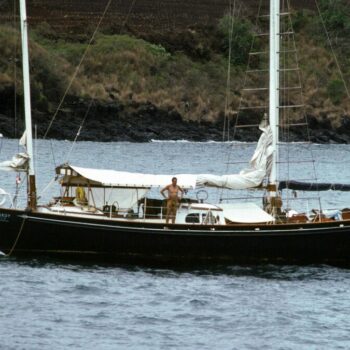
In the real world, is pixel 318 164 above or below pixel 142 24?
below

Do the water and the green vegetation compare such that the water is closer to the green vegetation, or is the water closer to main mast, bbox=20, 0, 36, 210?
main mast, bbox=20, 0, 36, 210

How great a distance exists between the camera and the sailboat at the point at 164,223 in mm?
44344

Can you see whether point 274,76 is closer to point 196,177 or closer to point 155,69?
point 196,177

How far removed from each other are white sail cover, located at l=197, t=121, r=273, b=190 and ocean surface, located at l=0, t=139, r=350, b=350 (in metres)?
2.73

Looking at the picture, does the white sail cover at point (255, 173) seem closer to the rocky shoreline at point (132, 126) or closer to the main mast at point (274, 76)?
the main mast at point (274, 76)

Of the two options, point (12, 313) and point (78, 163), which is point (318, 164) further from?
point (12, 313)

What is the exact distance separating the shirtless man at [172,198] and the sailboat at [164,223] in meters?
0.31

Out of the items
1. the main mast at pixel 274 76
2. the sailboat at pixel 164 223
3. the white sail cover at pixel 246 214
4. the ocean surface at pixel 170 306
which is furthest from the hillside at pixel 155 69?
the ocean surface at pixel 170 306

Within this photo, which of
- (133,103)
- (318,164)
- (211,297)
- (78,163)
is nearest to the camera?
(211,297)

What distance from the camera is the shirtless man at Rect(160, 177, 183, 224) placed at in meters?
44.0

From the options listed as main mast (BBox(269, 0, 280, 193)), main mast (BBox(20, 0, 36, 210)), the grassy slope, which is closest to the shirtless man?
main mast (BBox(269, 0, 280, 193))

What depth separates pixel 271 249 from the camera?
44719 mm

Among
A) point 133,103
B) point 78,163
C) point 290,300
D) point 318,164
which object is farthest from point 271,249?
point 133,103

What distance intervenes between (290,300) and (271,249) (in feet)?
13.9
